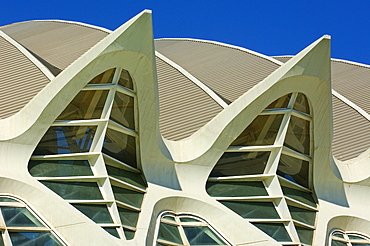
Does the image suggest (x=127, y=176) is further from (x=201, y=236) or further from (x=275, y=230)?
(x=275, y=230)

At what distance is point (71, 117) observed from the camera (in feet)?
73.8

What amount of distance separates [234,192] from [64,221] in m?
7.24

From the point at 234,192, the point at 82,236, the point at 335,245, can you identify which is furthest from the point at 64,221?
the point at 335,245

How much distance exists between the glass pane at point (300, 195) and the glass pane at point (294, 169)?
16.1 inches

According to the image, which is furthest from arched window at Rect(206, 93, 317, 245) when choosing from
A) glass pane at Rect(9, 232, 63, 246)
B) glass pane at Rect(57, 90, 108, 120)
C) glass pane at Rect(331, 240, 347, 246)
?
glass pane at Rect(9, 232, 63, 246)

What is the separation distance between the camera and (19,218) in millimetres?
19594

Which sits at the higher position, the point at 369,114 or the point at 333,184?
the point at 369,114

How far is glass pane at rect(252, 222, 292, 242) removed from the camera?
78.3ft

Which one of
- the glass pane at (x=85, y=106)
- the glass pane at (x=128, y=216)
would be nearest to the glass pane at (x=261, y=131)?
the glass pane at (x=128, y=216)

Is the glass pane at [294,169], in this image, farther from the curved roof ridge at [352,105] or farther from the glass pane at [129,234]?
the curved roof ridge at [352,105]

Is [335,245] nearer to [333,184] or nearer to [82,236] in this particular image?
[333,184]

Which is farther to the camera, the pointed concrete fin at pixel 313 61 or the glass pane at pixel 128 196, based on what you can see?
the pointed concrete fin at pixel 313 61

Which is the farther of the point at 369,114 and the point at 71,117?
the point at 369,114

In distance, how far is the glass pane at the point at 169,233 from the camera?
Answer: 861 inches
